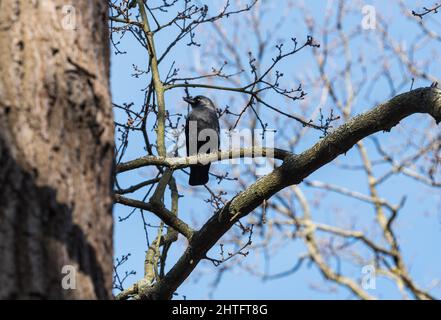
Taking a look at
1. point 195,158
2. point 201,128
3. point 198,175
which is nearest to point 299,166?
point 195,158

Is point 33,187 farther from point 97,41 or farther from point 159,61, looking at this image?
point 159,61

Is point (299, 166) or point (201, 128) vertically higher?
point (201, 128)

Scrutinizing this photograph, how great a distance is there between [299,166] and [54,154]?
7.43 feet

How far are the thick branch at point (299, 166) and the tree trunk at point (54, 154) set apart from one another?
200 cm

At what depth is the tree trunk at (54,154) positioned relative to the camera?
1855 mm

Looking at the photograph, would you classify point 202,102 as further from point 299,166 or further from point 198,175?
point 299,166

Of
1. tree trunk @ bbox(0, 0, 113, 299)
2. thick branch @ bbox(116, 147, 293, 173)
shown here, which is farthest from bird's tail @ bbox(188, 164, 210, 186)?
tree trunk @ bbox(0, 0, 113, 299)

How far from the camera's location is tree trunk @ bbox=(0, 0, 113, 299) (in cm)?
186

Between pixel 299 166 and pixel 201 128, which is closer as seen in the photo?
pixel 299 166

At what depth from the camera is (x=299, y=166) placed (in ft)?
13.3

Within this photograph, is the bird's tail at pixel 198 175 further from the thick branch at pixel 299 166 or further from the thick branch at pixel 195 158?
the thick branch at pixel 299 166

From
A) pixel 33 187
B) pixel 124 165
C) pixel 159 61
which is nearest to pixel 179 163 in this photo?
pixel 124 165

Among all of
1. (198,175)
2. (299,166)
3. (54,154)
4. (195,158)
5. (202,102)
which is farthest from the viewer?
(202,102)

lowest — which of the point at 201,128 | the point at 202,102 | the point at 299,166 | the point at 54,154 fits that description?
the point at 54,154
